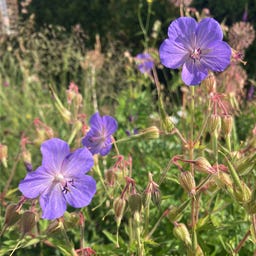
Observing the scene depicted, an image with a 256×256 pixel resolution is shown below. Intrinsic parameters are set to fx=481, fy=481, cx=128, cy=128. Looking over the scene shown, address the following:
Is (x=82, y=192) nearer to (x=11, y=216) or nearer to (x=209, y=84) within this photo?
(x=11, y=216)

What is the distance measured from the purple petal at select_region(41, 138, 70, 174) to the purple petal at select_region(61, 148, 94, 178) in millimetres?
13

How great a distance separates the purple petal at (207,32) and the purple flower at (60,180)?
0.38 metres

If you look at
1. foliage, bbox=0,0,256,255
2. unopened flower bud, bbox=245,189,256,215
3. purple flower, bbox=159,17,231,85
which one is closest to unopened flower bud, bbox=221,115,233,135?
foliage, bbox=0,0,256,255

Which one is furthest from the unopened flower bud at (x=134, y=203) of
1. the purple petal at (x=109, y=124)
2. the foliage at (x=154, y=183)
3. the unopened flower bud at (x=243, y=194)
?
the purple petal at (x=109, y=124)

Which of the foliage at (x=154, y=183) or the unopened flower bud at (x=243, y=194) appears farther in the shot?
the foliage at (x=154, y=183)

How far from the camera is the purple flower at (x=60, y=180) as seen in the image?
1088 millimetres

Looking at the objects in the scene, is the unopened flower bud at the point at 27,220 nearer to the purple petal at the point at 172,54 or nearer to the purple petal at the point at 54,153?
the purple petal at the point at 54,153

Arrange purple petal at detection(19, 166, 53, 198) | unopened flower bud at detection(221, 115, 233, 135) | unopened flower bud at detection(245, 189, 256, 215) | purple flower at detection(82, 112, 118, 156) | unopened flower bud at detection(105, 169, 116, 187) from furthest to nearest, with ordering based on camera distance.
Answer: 1. purple flower at detection(82, 112, 118, 156)
2. unopened flower bud at detection(105, 169, 116, 187)
3. unopened flower bud at detection(221, 115, 233, 135)
4. purple petal at detection(19, 166, 53, 198)
5. unopened flower bud at detection(245, 189, 256, 215)

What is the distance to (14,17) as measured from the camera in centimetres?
416

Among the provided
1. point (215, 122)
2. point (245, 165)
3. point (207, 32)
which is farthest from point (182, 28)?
point (245, 165)

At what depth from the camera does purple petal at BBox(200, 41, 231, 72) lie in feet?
3.65

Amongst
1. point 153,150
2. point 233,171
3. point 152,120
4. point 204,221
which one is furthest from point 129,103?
point 233,171

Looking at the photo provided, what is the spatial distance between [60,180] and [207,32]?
0.49m

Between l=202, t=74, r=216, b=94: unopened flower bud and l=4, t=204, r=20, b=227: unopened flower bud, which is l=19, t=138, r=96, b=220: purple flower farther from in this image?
l=202, t=74, r=216, b=94: unopened flower bud
